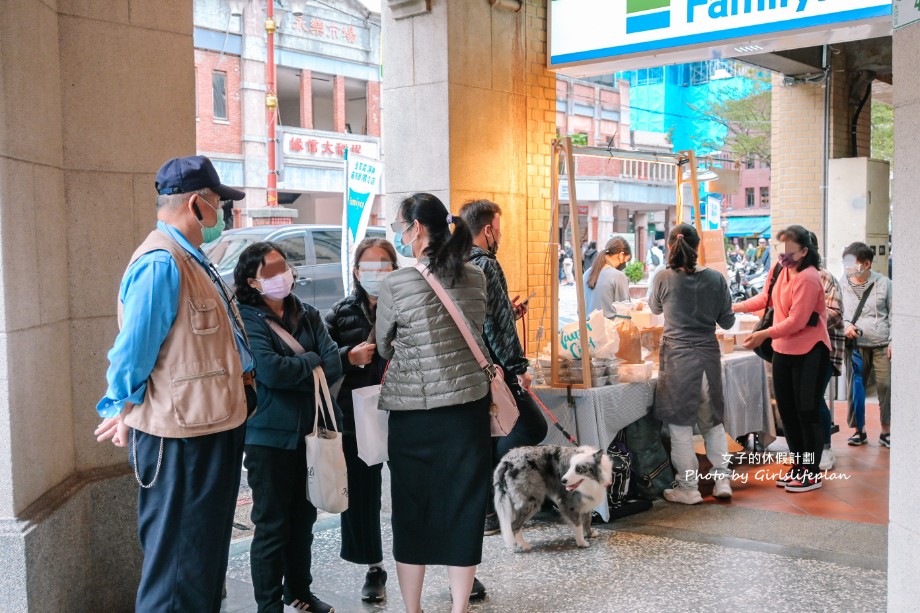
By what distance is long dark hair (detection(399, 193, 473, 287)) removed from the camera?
361cm

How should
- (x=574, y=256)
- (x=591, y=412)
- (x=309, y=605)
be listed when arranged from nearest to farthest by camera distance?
(x=309, y=605), (x=591, y=412), (x=574, y=256)

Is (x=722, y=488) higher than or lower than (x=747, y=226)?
lower

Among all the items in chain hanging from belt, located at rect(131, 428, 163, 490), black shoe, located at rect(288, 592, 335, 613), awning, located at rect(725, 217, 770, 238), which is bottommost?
black shoe, located at rect(288, 592, 335, 613)

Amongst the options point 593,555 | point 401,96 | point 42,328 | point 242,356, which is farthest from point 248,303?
point 401,96

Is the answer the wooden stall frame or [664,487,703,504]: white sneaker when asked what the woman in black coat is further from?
[664,487,703,504]: white sneaker

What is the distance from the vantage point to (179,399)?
290 cm

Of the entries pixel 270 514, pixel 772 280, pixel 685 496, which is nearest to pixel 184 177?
pixel 270 514

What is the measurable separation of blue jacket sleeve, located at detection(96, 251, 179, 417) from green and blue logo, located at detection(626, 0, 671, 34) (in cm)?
466

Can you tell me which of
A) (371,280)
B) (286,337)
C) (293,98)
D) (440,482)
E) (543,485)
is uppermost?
(293,98)

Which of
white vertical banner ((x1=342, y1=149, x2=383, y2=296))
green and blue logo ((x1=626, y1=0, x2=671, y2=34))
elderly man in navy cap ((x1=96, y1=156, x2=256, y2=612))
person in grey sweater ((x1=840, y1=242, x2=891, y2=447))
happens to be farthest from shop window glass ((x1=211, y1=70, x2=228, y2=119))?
elderly man in navy cap ((x1=96, y1=156, x2=256, y2=612))

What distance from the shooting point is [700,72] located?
42.4 metres

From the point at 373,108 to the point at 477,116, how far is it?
22.5 meters

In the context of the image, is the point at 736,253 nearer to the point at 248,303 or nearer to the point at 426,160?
the point at 426,160

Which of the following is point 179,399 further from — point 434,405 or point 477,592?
point 477,592
